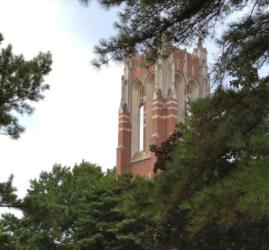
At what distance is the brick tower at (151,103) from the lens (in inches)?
1699

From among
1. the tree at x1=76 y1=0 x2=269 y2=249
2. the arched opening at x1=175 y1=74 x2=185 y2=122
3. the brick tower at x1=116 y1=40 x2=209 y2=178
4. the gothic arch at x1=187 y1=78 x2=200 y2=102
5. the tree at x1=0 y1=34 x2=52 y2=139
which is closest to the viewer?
the tree at x1=76 y1=0 x2=269 y2=249

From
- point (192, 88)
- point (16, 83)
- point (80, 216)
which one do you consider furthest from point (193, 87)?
point (16, 83)

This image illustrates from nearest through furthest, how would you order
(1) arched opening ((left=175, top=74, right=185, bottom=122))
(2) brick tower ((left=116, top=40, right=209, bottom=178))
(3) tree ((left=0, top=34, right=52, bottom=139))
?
(3) tree ((left=0, top=34, right=52, bottom=139)), (2) brick tower ((left=116, top=40, right=209, bottom=178)), (1) arched opening ((left=175, top=74, right=185, bottom=122))

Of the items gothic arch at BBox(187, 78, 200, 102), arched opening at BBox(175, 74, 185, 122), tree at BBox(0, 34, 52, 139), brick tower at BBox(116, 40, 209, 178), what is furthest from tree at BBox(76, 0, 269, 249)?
gothic arch at BBox(187, 78, 200, 102)

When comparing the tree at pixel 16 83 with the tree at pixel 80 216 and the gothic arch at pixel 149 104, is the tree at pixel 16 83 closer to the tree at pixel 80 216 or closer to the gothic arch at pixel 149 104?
the tree at pixel 80 216

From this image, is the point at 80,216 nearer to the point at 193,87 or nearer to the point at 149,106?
the point at 149,106

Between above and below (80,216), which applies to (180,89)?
above

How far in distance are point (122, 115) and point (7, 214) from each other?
20.0 meters

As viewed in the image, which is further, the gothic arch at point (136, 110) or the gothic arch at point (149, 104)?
the gothic arch at point (136, 110)

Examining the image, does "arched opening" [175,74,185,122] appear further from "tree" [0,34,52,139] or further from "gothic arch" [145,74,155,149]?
"tree" [0,34,52,139]

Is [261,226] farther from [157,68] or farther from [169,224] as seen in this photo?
[157,68]

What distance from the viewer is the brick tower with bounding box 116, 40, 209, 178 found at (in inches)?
1699

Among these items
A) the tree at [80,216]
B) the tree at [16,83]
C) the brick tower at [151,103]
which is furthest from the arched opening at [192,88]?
the tree at [16,83]

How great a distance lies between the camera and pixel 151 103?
147 ft
